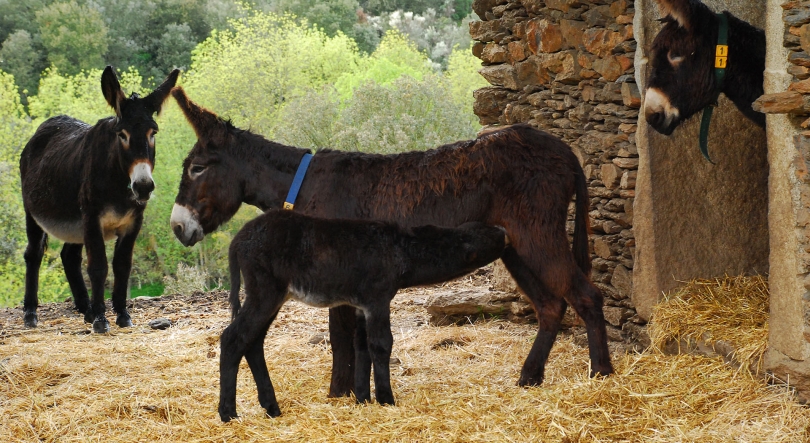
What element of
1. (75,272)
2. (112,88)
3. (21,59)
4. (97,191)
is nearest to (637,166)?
(112,88)

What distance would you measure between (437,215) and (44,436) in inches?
95.3

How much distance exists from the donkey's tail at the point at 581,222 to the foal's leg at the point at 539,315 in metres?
0.27

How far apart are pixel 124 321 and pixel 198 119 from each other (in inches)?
120

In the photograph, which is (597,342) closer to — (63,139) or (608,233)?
(608,233)

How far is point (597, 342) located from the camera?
14.9 ft

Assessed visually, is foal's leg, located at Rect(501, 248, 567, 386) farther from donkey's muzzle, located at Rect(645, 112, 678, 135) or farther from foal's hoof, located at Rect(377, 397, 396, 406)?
donkey's muzzle, located at Rect(645, 112, 678, 135)

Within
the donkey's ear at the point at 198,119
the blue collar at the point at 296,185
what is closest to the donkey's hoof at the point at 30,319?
the donkey's ear at the point at 198,119

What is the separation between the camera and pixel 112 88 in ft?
21.6

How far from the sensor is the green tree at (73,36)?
3541cm

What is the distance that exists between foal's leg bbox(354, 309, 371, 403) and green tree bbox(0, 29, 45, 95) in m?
33.4

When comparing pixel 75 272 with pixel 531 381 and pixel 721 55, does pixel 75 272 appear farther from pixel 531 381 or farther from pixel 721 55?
pixel 721 55

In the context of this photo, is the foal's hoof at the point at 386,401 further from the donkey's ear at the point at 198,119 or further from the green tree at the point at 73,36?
the green tree at the point at 73,36

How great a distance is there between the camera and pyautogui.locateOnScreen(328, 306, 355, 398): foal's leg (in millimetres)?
4582

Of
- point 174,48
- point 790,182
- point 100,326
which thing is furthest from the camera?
point 174,48
